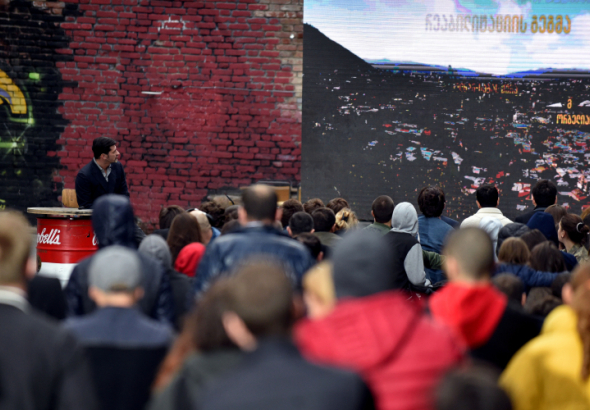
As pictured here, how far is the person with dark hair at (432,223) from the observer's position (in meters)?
5.73

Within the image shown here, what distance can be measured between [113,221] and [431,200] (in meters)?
3.11

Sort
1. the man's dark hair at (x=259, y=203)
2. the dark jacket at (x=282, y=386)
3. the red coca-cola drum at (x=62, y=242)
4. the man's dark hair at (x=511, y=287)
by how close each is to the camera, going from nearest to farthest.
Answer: the dark jacket at (x=282, y=386) < the man's dark hair at (x=259, y=203) < the man's dark hair at (x=511, y=287) < the red coca-cola drum at (x=62, y=242)

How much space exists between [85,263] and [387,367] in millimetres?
2018

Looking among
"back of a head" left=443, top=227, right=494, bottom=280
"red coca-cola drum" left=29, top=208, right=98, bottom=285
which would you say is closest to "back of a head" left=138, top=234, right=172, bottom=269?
"back of a head" left=443, top=227, right=494, bottom=280

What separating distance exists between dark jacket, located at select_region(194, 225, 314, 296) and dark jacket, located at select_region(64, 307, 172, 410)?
64cm

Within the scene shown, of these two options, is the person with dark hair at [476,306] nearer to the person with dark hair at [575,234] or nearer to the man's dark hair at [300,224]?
the man's dark hair at [300,224]

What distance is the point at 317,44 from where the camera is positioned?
9312mm

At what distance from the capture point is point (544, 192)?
6219mm

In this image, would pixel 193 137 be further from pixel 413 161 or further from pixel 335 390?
pixel 335 390

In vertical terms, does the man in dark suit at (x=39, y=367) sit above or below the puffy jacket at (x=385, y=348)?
below

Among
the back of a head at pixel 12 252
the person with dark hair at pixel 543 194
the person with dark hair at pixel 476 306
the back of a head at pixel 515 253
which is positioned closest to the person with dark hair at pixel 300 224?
the back of a head at pixel 515 253

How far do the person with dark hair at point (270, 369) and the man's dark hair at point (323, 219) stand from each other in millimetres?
3461

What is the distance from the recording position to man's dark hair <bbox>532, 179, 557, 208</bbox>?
6.21 meters

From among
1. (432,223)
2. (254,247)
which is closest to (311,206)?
(432,223)
